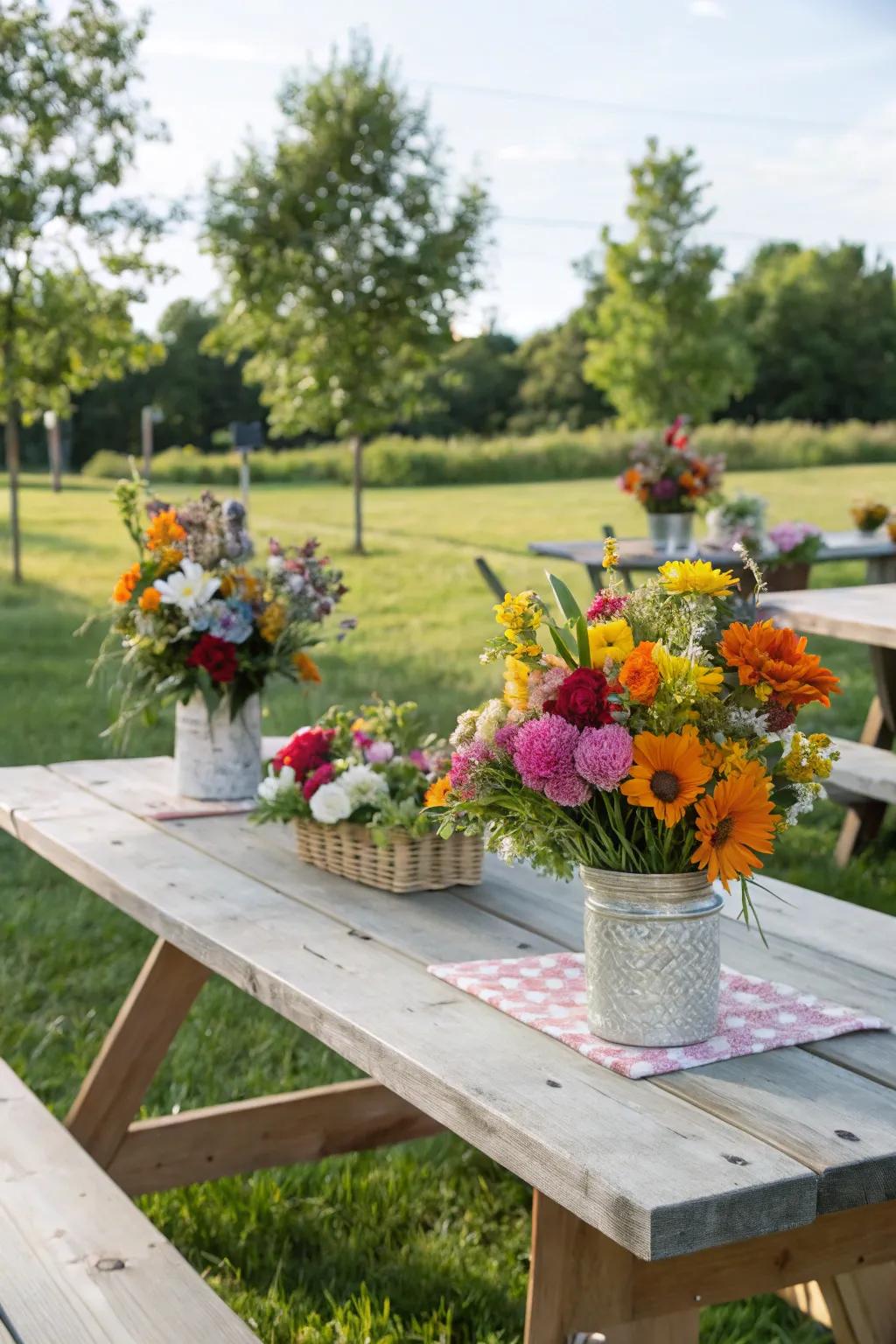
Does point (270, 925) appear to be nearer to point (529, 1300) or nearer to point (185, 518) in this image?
point (529, 1300)

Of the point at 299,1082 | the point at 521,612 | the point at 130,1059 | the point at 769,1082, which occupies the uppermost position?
the point at 521,612

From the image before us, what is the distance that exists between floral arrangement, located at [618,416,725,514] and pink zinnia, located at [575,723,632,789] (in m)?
5.52

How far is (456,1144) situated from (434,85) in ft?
43.8

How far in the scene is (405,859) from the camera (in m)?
2.27

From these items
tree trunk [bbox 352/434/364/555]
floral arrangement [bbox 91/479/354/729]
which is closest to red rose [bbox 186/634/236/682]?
floral arrangement [bbox 91/479/354/729]

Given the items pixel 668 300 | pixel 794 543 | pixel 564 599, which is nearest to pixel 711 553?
pixel 794 543

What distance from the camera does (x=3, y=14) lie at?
1177 centimetres

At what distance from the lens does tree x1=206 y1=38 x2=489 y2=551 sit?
48.0 feet

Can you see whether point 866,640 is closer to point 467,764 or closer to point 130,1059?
point 130,1059

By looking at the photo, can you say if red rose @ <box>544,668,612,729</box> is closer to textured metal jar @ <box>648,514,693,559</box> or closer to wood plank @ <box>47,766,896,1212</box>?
wood plank @ <box>47,766,896,1212</box>

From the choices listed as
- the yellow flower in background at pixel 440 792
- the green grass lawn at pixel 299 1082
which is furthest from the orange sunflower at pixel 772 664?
the green grass lawn at pixel 299 1082

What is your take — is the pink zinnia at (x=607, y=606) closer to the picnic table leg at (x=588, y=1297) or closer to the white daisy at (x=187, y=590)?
the picnic table leg at (x=588, y=1297)

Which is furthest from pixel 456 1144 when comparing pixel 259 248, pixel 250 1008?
pixel 259 248

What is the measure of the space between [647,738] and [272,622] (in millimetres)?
1345
